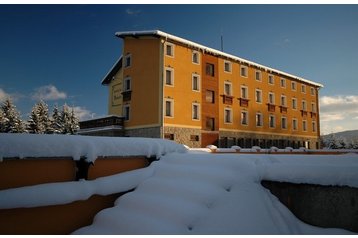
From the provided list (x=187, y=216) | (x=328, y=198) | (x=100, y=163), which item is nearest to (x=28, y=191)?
(x=100, y=163)

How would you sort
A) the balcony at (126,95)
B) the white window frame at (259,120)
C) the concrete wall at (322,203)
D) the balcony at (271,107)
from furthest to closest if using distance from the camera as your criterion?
the balcony at (271,107), the white window frame at (259,120), the balcony at (126,95), the concrete wall at (322,203)

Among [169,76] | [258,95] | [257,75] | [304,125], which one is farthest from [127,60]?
[304,125]

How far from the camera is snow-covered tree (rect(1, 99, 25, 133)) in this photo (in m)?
38.0

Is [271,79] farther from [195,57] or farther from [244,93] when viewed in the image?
[195,57]

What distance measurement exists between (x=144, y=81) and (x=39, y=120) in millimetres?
26001

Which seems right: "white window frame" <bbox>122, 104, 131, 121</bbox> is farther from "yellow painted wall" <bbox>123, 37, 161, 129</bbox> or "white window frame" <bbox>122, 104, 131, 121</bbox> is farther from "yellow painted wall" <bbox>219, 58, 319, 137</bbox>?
"yellow painted wall" <bbox>219, 58, 319, 137</bbox>

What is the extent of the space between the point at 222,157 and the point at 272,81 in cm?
2765

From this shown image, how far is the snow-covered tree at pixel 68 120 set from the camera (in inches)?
1858

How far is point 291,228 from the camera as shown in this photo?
4.82 metres

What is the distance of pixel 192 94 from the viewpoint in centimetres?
2420

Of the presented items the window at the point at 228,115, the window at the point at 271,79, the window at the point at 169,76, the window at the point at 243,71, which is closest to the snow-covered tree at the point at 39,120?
the window at the point at 169,76

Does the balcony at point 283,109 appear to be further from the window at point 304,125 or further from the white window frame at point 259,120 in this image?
the window at point 304,125

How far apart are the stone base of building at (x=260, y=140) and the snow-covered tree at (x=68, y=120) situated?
1199 inches

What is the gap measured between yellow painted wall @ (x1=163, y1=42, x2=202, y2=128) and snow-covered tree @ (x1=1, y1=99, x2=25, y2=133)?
27.4m
